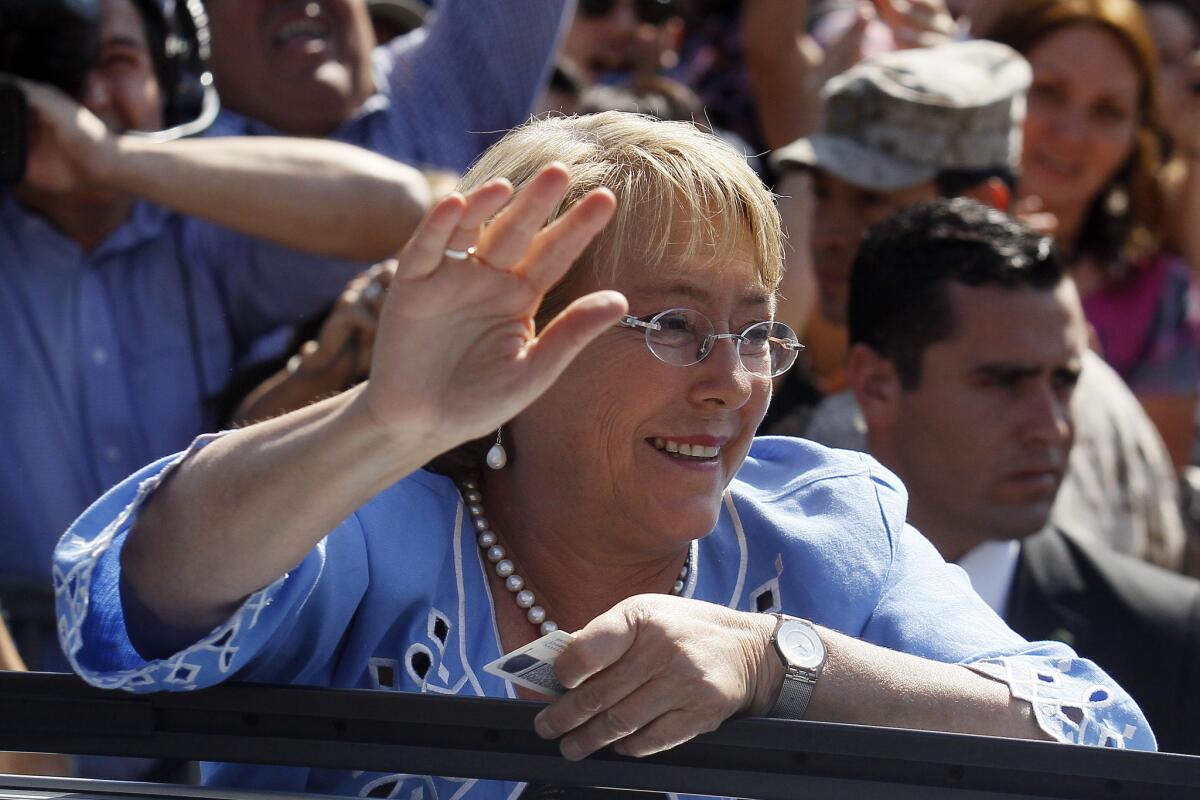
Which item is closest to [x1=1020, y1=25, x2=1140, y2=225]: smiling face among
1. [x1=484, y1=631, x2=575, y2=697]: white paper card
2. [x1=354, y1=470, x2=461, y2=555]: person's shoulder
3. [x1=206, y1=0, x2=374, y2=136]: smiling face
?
[x1=206, y1=0, x2=374, y2=136]: smiling face

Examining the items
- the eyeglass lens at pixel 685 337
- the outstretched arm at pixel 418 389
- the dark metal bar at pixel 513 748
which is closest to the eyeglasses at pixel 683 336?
the eyeglass lens at pixel 685 337

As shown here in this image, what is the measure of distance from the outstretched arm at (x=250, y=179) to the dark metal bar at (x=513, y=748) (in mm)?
1489

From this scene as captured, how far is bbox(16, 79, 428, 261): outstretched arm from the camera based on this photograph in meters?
2.79

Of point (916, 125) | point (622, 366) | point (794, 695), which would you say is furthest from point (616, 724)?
point (916, 125)

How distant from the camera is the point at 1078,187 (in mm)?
4172

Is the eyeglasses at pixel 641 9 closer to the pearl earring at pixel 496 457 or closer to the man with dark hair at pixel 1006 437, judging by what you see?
the man with dark hair at pixel 1006 437

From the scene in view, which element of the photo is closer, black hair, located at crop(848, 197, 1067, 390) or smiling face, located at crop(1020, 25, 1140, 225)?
black hair, located at crop(848, 197, 1067, 390)

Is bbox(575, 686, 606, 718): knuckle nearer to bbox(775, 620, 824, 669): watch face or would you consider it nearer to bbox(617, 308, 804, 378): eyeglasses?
bbox(775, 620, 824, 669): watch face

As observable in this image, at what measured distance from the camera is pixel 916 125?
358 cm

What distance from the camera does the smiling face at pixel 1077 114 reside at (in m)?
4.15

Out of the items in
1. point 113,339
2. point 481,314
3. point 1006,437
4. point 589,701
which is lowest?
point 1006,437

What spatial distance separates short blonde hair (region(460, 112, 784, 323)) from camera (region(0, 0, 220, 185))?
48.5 inches

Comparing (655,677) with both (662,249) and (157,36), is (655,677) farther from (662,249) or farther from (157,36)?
(157,36)

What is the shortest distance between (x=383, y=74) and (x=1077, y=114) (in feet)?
6.21
